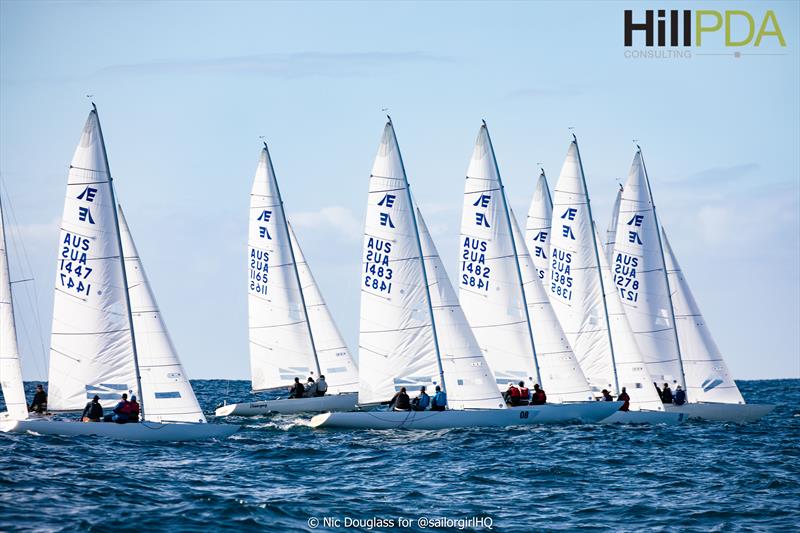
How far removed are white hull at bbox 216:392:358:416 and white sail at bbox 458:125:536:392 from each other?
746cm

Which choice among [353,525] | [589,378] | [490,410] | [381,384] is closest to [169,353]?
[381,384]

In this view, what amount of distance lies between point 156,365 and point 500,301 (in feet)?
39.2

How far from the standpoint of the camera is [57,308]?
103ft

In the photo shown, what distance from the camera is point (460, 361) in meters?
35.0

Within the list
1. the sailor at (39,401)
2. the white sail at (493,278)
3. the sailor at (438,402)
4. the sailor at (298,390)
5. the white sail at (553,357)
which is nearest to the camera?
the sailor at (39,401)

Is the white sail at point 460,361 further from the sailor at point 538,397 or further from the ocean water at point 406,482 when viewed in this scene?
the sailor at point 538,397

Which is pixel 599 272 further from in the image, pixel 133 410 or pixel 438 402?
pixel 133 410

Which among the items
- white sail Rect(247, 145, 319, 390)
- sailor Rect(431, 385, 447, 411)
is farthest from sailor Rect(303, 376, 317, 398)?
sailor Rect(431, 385, 447, 411)

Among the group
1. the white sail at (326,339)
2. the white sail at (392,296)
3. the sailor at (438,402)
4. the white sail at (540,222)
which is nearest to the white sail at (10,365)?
the white sail at (392,296)

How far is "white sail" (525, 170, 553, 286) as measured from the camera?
46469mm

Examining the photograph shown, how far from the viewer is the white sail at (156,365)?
31.2m

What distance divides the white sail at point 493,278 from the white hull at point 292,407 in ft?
24.5

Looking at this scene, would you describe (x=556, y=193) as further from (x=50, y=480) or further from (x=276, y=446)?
(x=50, y=480)

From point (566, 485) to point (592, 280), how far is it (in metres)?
18.0
